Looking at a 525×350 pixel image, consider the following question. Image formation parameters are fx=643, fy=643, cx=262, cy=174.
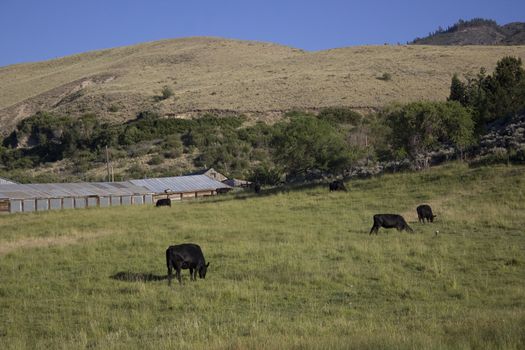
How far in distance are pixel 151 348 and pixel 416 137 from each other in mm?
38804

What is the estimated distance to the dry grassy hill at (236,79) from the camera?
94.1m

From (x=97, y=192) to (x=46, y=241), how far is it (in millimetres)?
24999

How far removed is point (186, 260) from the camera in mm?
16422

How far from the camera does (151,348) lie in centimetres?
945

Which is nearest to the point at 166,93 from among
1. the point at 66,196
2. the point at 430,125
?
the point at 66,196

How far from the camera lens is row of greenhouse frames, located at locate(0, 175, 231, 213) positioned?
45.3 m

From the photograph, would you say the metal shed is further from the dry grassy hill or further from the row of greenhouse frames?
the dry grassy hill

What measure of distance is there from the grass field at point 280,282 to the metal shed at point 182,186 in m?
24.1

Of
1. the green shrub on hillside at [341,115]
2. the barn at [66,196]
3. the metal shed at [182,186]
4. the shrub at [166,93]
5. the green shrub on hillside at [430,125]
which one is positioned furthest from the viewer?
the shrub at [166,93]

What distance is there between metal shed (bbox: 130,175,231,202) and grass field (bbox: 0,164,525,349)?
79.2ft

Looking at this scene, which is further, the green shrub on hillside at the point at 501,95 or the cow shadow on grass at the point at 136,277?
the green shrub on hillside at the point at 501,95

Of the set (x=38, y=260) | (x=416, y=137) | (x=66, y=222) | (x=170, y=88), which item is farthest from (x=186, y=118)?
(x=38, y=260)

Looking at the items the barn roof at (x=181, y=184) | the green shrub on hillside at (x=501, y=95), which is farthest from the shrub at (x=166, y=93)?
the green shrub on hillside at (x=501, y=95)

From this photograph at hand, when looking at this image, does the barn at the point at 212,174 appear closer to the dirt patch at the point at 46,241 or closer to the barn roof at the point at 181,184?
the barn roof at the point at 181,184
